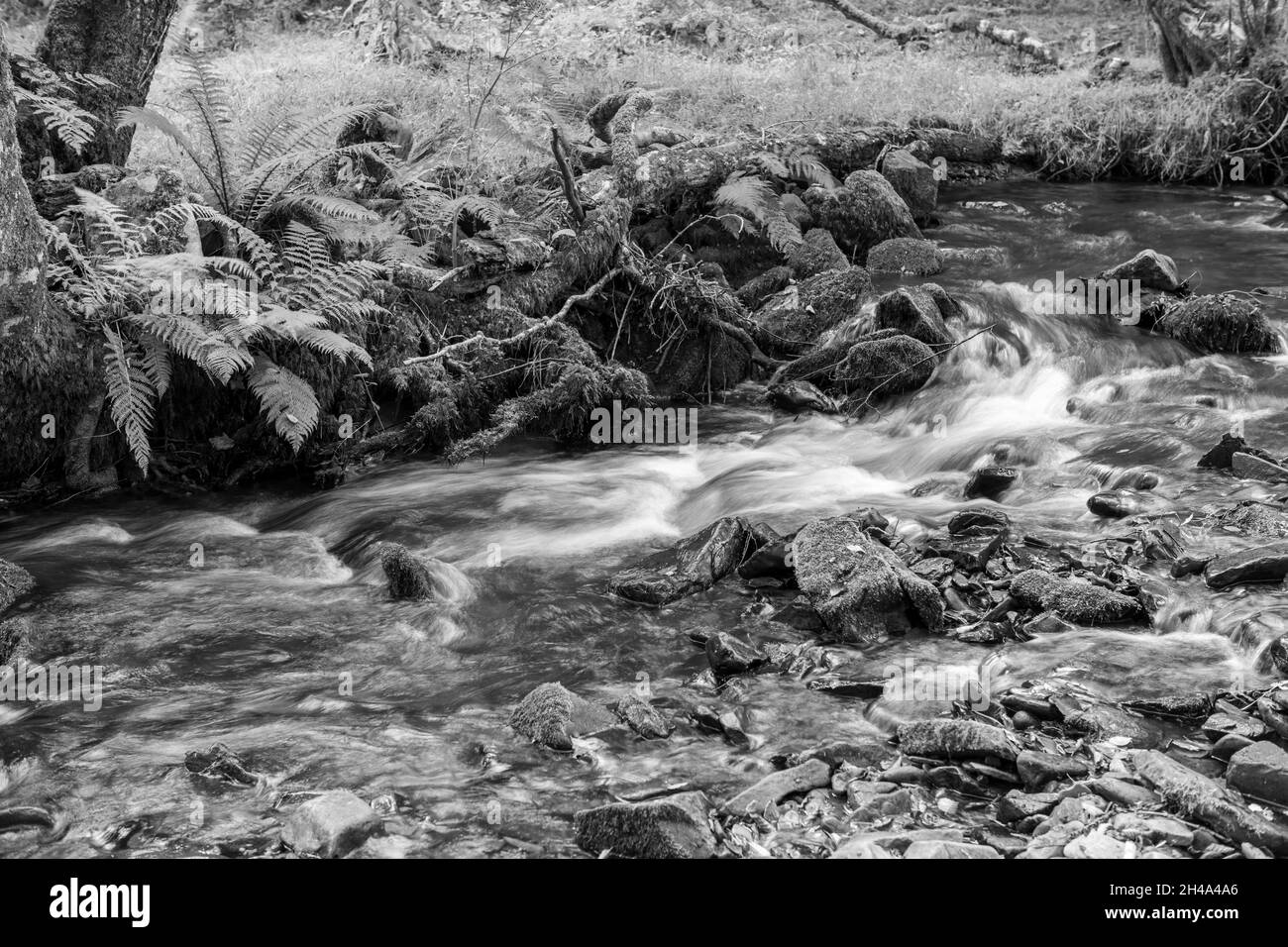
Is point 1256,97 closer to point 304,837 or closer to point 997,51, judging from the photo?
point 997,51

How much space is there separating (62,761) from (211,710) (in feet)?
2.00

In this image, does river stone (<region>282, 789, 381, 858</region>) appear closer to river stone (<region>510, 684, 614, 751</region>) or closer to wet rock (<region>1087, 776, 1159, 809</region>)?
river stone (<region>510, 684, 614, 751</region>)

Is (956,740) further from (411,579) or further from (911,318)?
(911,318)

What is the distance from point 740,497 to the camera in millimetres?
7273

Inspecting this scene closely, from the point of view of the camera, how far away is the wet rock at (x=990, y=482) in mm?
6926

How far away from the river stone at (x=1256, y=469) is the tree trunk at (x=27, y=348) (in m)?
7.05

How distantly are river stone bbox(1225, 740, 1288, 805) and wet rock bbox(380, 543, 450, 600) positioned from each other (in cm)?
375

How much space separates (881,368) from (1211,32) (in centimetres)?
1057

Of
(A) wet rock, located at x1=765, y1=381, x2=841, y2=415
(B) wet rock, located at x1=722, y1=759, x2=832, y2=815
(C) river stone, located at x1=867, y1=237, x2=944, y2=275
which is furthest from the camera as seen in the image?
(C) river stone, located at x1=867, y1=237, x2=944, y2=275

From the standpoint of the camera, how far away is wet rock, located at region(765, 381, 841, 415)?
28.4ft

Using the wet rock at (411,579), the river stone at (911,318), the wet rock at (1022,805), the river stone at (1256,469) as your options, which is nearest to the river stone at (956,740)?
the wet rock at (1022,805)

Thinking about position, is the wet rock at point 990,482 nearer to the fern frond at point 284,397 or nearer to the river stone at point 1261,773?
the river stone at point 1261,773

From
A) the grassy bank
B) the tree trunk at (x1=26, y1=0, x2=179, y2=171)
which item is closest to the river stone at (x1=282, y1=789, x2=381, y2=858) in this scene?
the tree trunk at (x1=26, y1=0, x2=179, y2=171)

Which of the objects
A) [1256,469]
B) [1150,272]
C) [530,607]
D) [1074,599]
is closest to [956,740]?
[1074,599]
